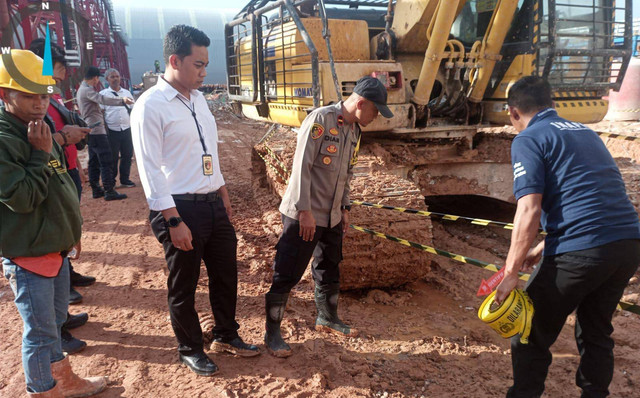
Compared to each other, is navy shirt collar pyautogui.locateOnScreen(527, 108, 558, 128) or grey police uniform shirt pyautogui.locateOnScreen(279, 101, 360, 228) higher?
navy shirt collar pyautogui.locateOnScreen(527, 108, 558, 128)

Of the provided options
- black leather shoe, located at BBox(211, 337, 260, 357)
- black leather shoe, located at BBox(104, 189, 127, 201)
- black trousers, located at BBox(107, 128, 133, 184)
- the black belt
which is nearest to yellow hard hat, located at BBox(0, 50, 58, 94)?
the black belt

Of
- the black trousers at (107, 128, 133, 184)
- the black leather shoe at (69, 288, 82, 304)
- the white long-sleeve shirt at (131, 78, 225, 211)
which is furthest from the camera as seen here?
the black trousers at (107, 128, 133, 184)

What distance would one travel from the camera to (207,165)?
2.70m

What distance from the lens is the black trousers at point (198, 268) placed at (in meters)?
2.65

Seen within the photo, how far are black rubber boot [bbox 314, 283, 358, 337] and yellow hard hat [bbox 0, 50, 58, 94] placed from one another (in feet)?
6.76

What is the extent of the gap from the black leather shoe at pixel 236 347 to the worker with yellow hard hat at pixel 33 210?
0.92 metres

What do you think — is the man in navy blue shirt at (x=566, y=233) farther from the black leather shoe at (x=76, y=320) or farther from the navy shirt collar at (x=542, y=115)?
the black leather shoe at (x=76, y=320)

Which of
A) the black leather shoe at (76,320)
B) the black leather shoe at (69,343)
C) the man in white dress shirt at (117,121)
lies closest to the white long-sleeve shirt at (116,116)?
the man in white dress shirt at (117,121)

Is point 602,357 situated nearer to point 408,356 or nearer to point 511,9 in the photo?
point 408,356

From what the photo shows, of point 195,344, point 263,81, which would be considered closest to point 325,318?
point 195,344

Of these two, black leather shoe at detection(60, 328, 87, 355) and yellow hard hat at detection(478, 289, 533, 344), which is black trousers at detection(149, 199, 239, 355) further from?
yellow hard hat at detection(478, 289, 533, 344)

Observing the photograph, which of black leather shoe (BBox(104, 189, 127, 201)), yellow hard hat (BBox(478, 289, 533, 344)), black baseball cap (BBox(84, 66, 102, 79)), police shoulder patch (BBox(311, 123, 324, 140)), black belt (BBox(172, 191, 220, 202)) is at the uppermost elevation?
black baseball cap (BBox(84, 66, 102, 79))

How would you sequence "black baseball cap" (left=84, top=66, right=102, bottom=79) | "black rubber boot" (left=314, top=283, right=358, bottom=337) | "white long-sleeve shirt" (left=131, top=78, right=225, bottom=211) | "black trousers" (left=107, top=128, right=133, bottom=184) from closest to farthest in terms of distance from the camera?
"white long-sleeve shirt" (left=131, top=78, right=225, bottom=211) → "black rubber boot" (left=314, top=283, right=358, bottom=337) → "black baseball cap" (left=84, top=66, right=102, bottom=79) → "black trousers" (left=107, top=128, right=133, bottom=184)

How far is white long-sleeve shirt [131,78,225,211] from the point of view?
97.4 inches
